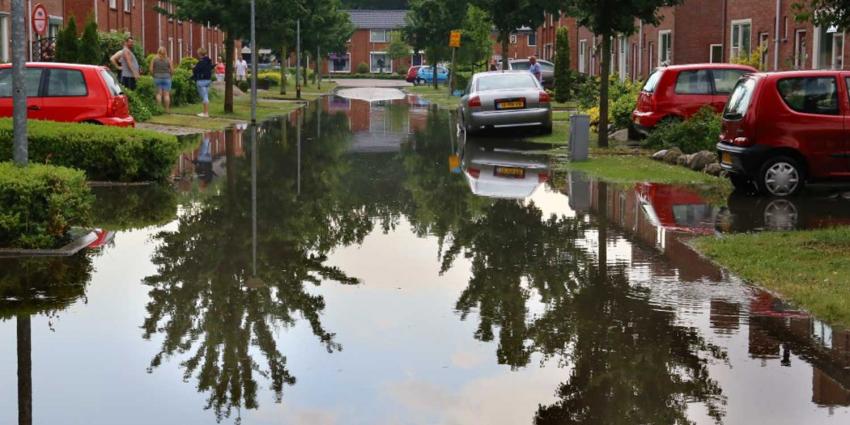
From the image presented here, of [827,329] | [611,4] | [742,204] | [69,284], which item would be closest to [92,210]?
[69,284]

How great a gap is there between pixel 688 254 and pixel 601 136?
12294 mm

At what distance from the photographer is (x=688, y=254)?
1073 centimetres

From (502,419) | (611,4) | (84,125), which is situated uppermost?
(611,4)

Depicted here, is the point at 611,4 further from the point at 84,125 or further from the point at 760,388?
the point at 760,388

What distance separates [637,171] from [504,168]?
234 cm

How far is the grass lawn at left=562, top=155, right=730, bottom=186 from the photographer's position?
55.9ft

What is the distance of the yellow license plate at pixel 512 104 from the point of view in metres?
26.6

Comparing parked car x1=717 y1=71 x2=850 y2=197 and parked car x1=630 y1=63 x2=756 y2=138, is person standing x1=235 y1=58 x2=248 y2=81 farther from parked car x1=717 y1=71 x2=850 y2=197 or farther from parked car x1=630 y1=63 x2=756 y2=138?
parked car x1=717 y1=71 x2=850 y2=197

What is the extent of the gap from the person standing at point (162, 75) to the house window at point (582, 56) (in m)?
31.0

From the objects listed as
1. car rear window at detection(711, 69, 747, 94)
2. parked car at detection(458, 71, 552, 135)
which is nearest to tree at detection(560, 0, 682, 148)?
car rear window at detection(711, 69, 747, 94)

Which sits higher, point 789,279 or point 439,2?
point 439,2

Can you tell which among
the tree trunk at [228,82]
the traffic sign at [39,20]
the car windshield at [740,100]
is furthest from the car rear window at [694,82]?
the traffic sign at [39,20]

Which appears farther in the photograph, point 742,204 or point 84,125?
point 84,125

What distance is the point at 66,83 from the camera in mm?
19109
